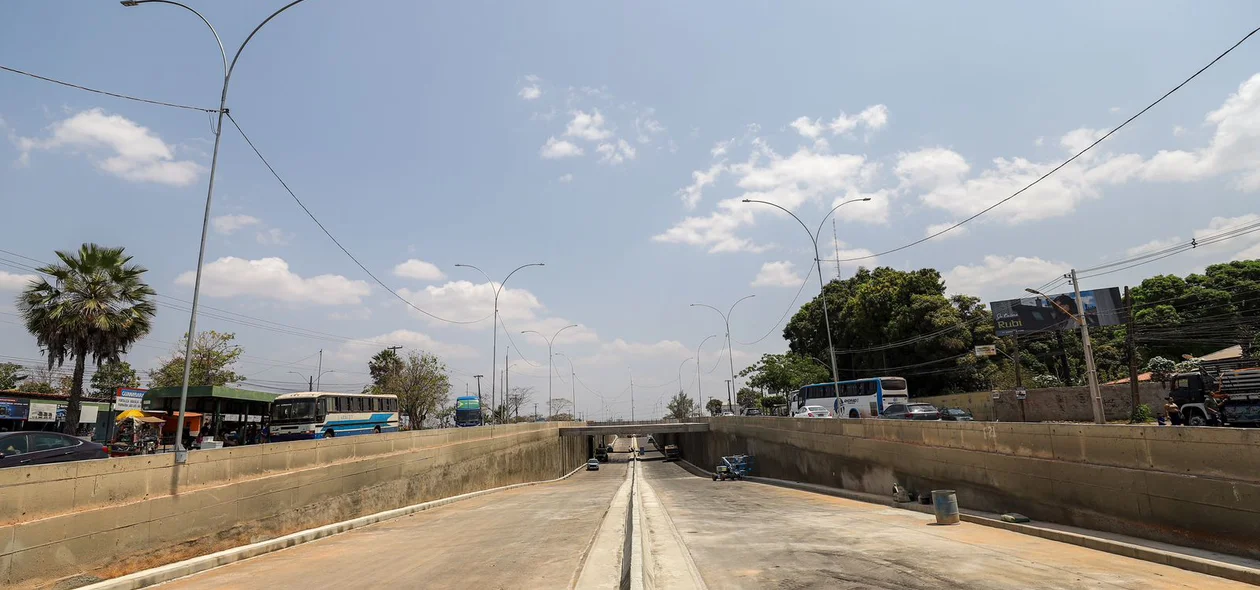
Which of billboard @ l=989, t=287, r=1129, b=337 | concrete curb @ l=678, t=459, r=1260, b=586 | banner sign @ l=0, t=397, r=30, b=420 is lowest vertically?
concrete curb @ l=678, t=459, r=1260, b=586

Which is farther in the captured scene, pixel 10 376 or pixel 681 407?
pixel 681 407

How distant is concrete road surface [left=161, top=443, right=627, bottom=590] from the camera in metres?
9.55

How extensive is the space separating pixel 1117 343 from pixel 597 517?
3009 inches

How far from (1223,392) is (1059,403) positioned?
26079 millimetres

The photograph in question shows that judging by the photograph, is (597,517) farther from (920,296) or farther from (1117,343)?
(1117,343)

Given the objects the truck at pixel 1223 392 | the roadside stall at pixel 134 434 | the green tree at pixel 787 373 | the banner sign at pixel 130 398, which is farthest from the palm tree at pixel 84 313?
the green tree at pixel 787 373

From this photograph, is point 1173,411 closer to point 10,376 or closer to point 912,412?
point 912,412

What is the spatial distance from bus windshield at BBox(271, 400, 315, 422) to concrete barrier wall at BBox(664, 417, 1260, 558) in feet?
86.0

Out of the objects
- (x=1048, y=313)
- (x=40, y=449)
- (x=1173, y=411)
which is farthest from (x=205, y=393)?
(x=1048, y=313)

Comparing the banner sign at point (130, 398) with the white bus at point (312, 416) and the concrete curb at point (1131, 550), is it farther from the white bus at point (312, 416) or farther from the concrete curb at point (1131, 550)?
the concrete curb at point (1131, 550)

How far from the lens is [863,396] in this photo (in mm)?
42844

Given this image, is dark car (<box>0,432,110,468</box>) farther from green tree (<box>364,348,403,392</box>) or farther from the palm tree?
green tree (<box>364,348,403,392</box>)

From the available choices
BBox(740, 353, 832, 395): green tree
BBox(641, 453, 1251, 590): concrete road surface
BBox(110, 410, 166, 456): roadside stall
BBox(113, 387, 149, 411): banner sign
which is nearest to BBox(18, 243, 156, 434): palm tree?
BBox(110, 410, 166, 456): roadside stall

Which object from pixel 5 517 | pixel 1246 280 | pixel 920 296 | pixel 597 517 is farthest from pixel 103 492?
pixel 1246 280
